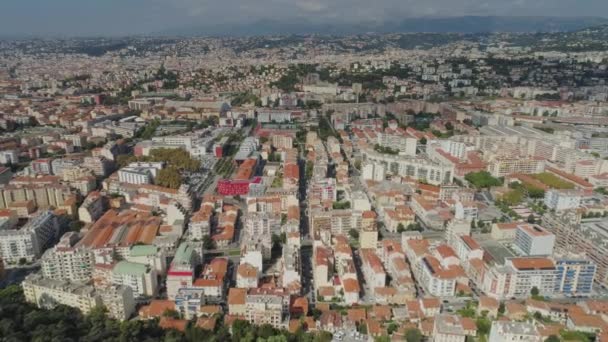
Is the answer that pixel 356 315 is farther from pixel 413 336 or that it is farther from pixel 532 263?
pixel 532 263

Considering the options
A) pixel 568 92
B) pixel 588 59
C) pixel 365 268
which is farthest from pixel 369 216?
pixel 588 59

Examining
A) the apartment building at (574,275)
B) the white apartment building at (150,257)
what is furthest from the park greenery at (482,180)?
the white apartment building at (150,257)

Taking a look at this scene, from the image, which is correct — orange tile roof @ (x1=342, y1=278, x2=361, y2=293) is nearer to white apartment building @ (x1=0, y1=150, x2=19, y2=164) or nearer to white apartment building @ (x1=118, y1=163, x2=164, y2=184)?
white apartment building @ (x1=118, y1=163, x2=164, y2=184)

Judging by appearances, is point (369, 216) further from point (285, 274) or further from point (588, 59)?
point (588, 59)

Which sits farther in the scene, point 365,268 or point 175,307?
point 365,268

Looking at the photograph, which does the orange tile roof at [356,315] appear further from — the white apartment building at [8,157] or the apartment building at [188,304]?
the white apartment building at [8,157]

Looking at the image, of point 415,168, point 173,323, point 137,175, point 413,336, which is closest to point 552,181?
point 415,168

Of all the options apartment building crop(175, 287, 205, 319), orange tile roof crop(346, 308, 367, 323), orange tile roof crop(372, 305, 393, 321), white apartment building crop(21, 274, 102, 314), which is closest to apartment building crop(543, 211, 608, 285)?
orange tile roof crop(372, 305, 393, 321)
